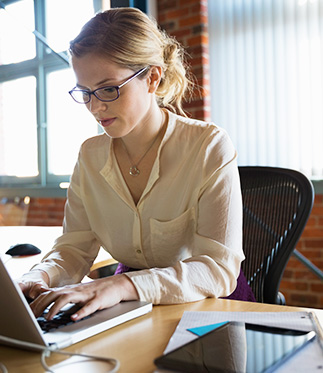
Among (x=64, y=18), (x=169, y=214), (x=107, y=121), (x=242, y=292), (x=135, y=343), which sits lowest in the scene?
(x=242, y=292)

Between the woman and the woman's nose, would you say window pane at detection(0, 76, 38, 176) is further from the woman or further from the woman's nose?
the woman's nose

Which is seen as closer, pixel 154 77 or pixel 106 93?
pixel 106 93

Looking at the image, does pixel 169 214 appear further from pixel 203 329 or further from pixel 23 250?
pixel 23 250

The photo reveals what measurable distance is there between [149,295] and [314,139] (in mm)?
2477

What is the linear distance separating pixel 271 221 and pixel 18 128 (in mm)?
2316

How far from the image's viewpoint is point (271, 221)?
1536 mm

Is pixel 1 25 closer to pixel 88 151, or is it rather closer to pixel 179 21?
pixel 179 21

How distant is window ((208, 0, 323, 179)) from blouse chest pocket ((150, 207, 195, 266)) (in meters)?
2.06

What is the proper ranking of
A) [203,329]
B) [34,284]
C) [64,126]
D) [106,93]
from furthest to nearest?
[64,126], [106,93], [34,284], [203,329]

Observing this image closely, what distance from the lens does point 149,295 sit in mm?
998

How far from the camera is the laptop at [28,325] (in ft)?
2.35

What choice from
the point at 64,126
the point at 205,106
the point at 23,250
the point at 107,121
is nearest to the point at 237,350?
the point at 107,121

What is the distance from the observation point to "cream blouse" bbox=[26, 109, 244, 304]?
1.15 metres

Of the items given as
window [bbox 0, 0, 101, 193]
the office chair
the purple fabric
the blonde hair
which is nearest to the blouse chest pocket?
the purple fabric
